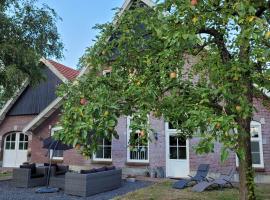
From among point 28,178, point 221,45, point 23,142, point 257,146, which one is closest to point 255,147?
point 257,146

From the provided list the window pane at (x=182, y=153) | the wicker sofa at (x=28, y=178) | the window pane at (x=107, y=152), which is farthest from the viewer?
the window pane at (x=107, y=152)

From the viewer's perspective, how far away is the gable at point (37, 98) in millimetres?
18984

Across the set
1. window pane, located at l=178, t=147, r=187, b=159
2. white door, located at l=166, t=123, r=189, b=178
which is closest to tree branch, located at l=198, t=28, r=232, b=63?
white door, located at l=166, t=123, r=189, b=178

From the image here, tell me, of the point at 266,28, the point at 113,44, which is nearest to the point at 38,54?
the point at 113,44

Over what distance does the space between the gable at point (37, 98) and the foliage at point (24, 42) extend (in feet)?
29.7

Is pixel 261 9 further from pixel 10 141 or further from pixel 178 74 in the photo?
pixel 10 141

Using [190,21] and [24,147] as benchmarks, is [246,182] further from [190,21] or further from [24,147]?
[24,147]

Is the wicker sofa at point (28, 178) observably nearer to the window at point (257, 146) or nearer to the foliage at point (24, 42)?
the foliage at point (24, 42)

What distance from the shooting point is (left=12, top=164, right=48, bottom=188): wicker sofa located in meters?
11.4

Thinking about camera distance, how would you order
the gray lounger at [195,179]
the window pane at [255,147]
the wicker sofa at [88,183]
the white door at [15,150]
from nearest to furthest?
the wicker sofa at [88,183], the gray lounger at [195,179], the window pane at [255,147], the white door at [15,150]

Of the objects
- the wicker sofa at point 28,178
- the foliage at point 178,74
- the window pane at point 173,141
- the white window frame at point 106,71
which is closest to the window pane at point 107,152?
the window pane at point 173,141

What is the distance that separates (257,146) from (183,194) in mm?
4701

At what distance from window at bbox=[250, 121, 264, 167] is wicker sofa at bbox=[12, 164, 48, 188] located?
8.58m

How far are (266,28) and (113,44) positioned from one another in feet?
11.1
